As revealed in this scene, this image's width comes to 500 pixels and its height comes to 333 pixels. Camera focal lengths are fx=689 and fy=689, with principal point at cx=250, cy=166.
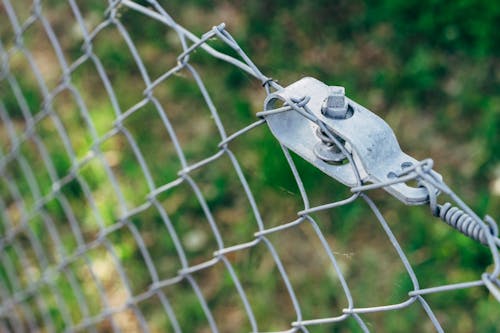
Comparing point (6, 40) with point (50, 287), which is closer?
point (50, 287)

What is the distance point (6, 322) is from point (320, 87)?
167cm

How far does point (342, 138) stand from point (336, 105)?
0.05 m

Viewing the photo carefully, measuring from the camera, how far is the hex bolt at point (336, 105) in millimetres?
938

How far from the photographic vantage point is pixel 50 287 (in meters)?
2.25

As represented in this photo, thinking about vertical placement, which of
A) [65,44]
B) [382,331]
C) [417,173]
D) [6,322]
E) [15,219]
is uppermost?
[65,44]

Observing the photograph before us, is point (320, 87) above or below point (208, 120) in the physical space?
below

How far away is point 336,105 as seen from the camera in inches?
37.1

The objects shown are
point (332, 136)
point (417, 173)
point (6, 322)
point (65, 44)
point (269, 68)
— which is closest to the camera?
Answer: point (417, 173)

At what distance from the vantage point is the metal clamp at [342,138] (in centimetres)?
90

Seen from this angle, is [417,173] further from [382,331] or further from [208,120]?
[208,120]

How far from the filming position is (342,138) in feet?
3.05

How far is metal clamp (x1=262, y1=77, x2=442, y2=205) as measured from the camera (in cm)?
90

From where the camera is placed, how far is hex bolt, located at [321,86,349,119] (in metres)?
0.94

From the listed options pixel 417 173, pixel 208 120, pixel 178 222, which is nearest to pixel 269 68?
pixel 208 120
